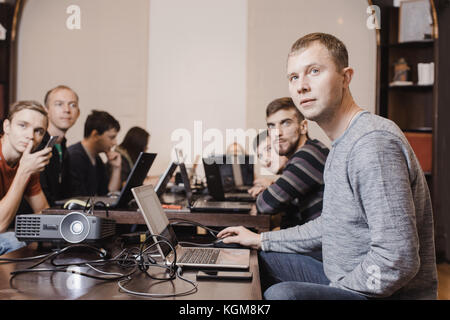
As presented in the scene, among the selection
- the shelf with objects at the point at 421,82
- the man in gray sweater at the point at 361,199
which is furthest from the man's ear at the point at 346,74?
the shelf with objects at the point at 421,82

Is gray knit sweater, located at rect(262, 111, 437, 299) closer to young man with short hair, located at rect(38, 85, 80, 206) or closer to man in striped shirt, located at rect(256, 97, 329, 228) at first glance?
man in striped shirt, located at rect(256, 97, 329, 228)

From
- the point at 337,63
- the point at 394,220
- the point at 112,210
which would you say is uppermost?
the point at 337,63

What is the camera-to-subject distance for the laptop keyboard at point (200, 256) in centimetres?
115

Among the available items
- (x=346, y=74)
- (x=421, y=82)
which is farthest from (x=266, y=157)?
(x=346, y=74)

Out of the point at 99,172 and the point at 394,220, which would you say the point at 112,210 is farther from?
the point at 99,172

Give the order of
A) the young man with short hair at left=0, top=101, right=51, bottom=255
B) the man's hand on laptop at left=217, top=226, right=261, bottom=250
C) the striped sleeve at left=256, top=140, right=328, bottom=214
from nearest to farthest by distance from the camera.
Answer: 1. the man's hand on laptop at left=217, top=226, right=261, bottom=250
2. the striped sleeve at left=256, top=140, right=328, bottom=214
3. the young man with short hair at left=0, top=101, right=51, bottom=255

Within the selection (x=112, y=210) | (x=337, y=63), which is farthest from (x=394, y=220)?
(x=112, y=210)

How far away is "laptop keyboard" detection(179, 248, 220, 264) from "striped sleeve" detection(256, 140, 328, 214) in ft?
1.90

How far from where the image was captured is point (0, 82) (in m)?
3.76

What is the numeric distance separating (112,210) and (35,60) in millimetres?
2788

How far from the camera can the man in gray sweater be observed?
90cm

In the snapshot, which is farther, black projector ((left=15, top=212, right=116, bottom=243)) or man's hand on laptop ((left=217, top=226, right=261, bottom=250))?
man's hand on laptop ((left=217, top=226, right=261, bottom=250))

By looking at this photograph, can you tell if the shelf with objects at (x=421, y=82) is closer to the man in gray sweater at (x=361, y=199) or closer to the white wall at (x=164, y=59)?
the white wall at (x=164, y=59)

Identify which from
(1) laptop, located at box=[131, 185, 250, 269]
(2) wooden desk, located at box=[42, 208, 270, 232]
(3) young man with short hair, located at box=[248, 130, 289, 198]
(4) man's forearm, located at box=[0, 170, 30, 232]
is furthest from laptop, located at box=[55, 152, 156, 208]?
(3) young man with short hair, located at box=[248, 130, 289, 198]
